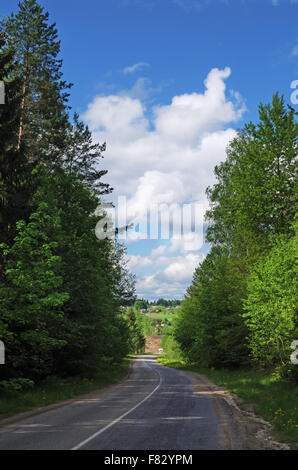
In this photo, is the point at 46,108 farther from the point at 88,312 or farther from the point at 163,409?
the point at 163,409

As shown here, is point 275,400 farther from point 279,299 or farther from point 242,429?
point 242,429

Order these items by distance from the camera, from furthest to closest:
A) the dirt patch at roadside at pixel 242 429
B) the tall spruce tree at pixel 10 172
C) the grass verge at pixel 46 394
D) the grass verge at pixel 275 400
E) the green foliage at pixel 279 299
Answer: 1. the green foliage at pixel 279 299
2. the tall spruce tree at pixel 10 172
3. the grass verge at pixel 46 394
4. the grass verge at pixel 275 400
5. the dirt patch at roadside at pixel 242 429

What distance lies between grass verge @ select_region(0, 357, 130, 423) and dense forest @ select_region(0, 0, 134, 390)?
0.70 meters

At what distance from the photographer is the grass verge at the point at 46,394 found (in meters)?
14.3

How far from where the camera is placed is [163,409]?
15.1 meters

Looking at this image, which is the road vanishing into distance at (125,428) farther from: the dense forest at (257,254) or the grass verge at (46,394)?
the dense forest at (257,254)

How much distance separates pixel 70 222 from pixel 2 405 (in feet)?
47.8

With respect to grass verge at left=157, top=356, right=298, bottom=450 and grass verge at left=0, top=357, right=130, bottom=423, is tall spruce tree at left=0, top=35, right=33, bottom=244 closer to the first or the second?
grass verge at left=0, top=357, right=130, bottom=423

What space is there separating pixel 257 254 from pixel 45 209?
16.2 meters

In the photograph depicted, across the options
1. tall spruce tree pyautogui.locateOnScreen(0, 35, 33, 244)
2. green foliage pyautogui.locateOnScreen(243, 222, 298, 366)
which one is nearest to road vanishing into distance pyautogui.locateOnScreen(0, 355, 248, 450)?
green foliage pyautogui.locateOnScreen(243, 222, 298, 366)

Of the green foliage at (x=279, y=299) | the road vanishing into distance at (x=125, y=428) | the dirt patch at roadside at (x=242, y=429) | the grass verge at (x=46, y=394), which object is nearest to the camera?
the road vanishing into distance at (x=125, y=428)

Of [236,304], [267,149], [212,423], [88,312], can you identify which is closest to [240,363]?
[236,304]

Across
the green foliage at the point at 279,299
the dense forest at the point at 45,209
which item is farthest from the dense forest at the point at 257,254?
the dense forest at the point at 45,209

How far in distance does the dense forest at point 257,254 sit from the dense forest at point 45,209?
10.1 m
